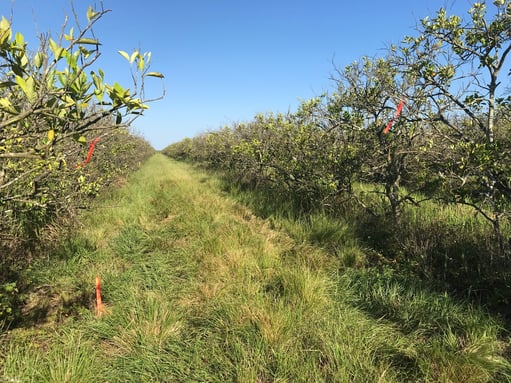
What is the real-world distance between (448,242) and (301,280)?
7.02 ft

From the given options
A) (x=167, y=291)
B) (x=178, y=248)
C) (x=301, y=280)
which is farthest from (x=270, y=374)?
(x=178, y=248)

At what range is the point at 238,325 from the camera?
2.50m

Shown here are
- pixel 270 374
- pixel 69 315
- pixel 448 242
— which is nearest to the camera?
pixel 270 374

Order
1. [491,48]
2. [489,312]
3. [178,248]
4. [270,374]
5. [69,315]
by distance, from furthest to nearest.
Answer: [178,248], [491,48], [69,315], [489,312], [270,374]

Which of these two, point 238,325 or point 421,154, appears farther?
point 421,154

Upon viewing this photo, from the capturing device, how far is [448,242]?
374cm

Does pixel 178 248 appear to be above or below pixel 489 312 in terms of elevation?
above

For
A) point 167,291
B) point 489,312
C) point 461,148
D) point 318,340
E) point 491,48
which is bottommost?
point 489,312

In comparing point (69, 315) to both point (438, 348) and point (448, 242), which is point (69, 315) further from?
point (448, 242)

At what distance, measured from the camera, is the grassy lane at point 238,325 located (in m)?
2.07

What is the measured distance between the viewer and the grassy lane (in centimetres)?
207

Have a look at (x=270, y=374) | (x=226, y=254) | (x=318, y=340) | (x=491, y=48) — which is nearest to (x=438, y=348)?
(x=318, y=340)

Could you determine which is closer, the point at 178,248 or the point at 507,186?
the point at 507,186

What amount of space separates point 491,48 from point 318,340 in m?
3.44
